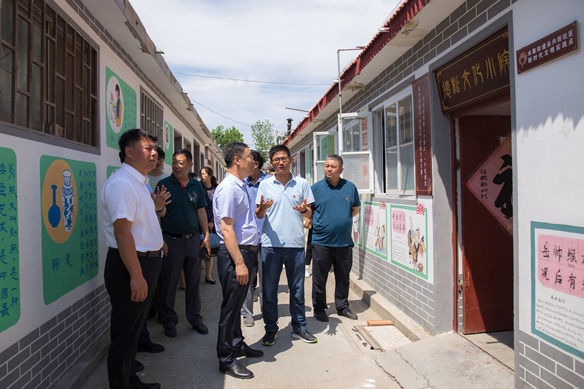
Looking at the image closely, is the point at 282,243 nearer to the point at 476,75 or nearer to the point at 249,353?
the point at 249,353

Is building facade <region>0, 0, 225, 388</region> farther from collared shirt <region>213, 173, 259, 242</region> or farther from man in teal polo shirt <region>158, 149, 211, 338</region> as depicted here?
collared shirt <region>213, 173, 259, 242</region>

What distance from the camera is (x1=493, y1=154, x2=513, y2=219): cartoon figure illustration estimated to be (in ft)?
12.8

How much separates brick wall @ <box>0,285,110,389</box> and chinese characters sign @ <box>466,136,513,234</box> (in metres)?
3.66

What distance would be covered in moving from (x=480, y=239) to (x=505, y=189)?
21.1 inches

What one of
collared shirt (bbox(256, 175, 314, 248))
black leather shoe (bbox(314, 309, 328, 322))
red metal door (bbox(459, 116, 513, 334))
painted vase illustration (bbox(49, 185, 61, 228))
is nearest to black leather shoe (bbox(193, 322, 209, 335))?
collared shirt (bbox(256, 175, 314, 248))

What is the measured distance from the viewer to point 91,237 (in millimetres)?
3717

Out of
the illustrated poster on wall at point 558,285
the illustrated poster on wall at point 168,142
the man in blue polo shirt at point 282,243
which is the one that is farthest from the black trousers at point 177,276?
the illustrated poster on wall at point 168,142

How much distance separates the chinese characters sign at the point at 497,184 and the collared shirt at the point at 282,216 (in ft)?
5.55

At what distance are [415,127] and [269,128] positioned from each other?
3688cm

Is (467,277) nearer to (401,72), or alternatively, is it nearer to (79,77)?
(401,72)

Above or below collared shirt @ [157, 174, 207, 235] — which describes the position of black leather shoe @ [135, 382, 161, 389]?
below

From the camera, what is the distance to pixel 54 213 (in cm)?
301

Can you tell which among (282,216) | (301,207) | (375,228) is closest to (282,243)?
(282,216)

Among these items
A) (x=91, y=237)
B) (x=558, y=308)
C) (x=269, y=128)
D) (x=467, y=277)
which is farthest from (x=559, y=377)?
(x=269, y=128)
